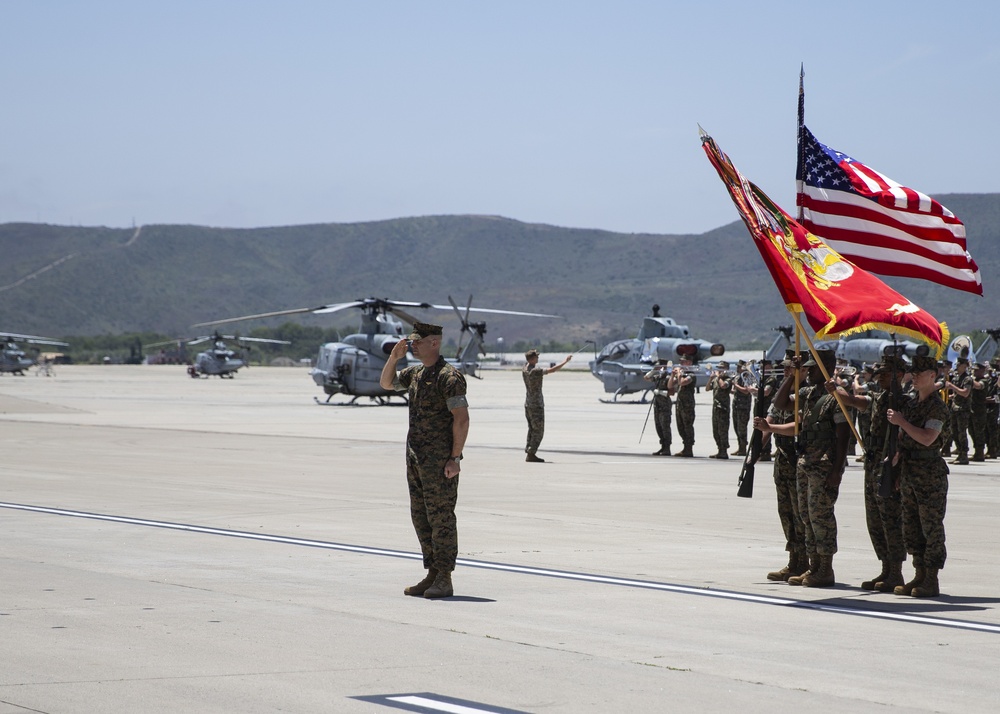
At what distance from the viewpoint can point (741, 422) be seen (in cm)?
2414

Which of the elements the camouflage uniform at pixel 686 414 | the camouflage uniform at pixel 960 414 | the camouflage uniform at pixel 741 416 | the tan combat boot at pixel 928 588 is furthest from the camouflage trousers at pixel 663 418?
the tan combat boot at pixel 928 588

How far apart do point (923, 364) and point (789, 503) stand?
4.98 feet

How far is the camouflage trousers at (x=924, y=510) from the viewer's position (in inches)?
369

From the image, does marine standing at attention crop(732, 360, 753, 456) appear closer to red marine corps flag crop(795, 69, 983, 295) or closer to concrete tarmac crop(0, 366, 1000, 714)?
concrete tarmac crop(0, 366, 1000, 714)

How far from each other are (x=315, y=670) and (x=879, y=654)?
9.80 feet

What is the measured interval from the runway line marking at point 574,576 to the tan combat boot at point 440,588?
1186 mm

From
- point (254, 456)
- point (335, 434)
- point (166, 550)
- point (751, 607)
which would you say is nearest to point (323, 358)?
point (335, 434)

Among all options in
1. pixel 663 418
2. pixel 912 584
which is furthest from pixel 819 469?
pixel 663 418

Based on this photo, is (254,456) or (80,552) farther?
(254,456)

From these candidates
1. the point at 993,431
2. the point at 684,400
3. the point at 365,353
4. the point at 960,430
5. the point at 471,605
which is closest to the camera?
the point at 471,605

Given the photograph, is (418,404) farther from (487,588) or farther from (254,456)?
(254,456)

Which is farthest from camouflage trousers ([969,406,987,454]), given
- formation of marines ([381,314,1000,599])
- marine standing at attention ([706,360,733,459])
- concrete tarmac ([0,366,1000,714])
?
formation of marines ([381,314,1000,599])

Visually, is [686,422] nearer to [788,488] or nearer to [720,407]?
[720,407]

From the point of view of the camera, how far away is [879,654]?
7.37 metres
